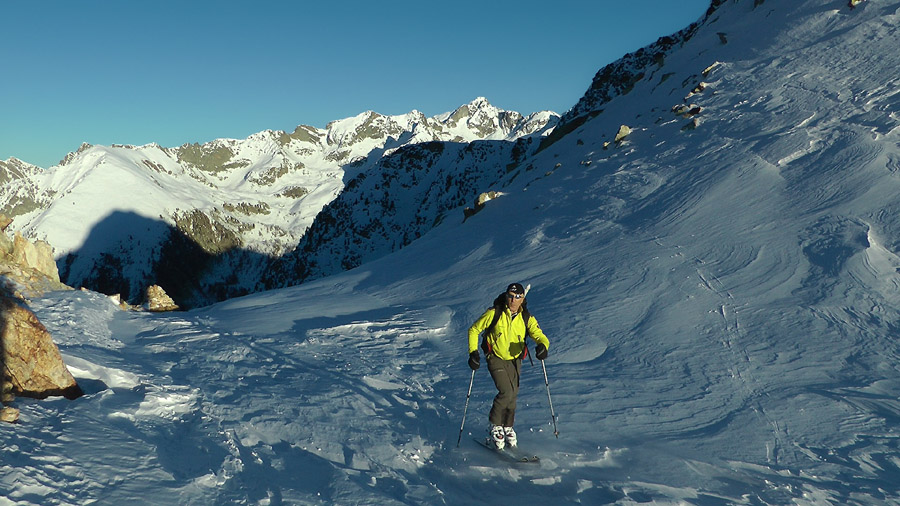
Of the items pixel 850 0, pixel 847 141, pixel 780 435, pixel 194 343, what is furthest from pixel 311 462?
pixel 850 0

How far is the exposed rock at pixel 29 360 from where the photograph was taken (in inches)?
271

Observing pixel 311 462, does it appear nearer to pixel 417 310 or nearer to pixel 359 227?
pixel 417 310

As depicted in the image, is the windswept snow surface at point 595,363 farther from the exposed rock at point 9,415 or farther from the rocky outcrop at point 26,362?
the rocky outcrop at point 26,362

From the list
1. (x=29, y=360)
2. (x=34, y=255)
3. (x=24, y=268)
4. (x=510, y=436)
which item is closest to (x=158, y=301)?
(x=34, y=255)

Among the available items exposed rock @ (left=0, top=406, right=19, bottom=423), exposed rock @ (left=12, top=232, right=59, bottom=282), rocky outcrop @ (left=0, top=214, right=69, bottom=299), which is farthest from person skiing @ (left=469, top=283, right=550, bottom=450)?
exposed rock @ (left=12, top=232, right=59, bottom=282)

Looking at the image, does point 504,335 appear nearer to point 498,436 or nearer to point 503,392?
point 503,392

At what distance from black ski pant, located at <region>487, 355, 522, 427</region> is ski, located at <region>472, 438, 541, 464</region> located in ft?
1.08

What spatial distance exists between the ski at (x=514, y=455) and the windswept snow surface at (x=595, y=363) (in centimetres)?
15

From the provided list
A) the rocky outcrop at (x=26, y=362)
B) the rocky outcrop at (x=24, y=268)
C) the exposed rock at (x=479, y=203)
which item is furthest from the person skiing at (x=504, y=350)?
the exposed rock at (x=479, y=203)

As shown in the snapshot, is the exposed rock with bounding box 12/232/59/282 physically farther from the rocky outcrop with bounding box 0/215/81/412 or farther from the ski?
the ski

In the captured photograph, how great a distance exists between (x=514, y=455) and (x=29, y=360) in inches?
266

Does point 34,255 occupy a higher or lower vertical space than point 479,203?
higher

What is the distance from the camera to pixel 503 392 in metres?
6.71

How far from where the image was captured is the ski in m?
6.30
